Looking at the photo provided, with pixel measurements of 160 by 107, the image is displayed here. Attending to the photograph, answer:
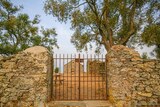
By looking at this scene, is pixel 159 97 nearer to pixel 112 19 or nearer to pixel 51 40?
pixel 112 19

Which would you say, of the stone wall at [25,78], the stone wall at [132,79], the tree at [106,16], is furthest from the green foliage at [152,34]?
the stone wall at [25,78]

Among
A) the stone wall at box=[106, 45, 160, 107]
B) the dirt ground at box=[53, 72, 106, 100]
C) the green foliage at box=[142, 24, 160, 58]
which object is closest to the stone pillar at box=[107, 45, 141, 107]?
the stone wall at box=[106, 45, 160, 107]

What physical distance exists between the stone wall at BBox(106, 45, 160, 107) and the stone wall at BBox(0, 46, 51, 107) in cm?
267

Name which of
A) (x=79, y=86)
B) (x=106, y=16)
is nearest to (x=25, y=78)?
(x=79, y=86)

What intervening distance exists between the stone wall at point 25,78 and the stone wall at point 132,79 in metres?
2.67

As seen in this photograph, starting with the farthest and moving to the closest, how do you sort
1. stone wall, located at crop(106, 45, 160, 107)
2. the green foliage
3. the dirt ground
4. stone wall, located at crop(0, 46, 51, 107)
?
1. the green foliage
2. the dirt ground
3. stone wall, located at crop(106, 45, 160, 107)
4. stone wall, located at crop(0, 46, 51, 107)

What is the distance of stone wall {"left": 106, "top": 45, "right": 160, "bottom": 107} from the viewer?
8711 millimetres

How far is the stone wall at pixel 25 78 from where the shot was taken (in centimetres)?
851

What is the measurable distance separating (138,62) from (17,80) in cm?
478

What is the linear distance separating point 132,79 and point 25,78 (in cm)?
414

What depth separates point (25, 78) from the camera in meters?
8.62

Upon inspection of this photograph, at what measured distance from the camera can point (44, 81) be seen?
860 centimetres

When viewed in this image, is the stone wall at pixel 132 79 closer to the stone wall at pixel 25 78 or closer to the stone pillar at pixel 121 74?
the stone pillar at pixel 121 74

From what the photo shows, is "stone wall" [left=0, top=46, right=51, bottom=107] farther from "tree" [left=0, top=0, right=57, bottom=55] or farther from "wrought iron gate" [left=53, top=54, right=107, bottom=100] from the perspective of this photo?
"tree" [left=0, top=0, right=57, bottom=55]
